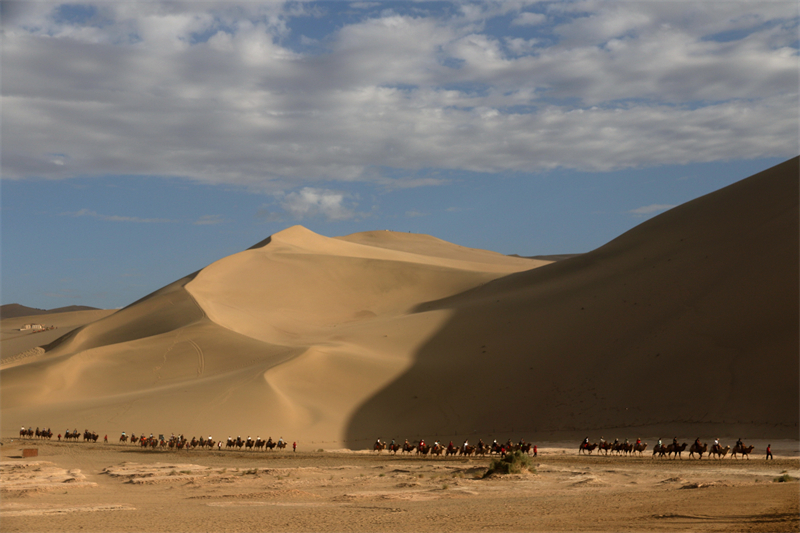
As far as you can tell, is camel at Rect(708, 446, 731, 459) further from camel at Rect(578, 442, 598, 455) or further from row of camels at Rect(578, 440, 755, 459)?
camel at Rect(578, 442, 598, 455)

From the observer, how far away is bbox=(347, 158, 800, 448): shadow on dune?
124ft

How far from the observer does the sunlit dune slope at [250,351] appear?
143ft

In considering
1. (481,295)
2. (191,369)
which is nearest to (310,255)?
(481,295)

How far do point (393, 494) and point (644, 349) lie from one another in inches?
1040

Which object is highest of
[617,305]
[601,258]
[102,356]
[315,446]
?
[601,258]

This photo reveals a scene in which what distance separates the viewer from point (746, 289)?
144ft

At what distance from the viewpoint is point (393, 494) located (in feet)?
71.2

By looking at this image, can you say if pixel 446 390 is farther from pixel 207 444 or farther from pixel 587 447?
pixel 587 447

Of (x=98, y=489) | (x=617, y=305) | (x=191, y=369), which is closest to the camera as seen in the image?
(x=98, y=489)

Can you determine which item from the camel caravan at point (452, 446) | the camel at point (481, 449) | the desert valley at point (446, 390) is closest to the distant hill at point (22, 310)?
the desert valley at point (446, 390)

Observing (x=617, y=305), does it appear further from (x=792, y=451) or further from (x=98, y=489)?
(x=98, y=489)

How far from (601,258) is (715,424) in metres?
27.8

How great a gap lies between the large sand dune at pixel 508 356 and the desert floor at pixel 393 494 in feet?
24.6

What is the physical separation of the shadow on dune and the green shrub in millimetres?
13220
